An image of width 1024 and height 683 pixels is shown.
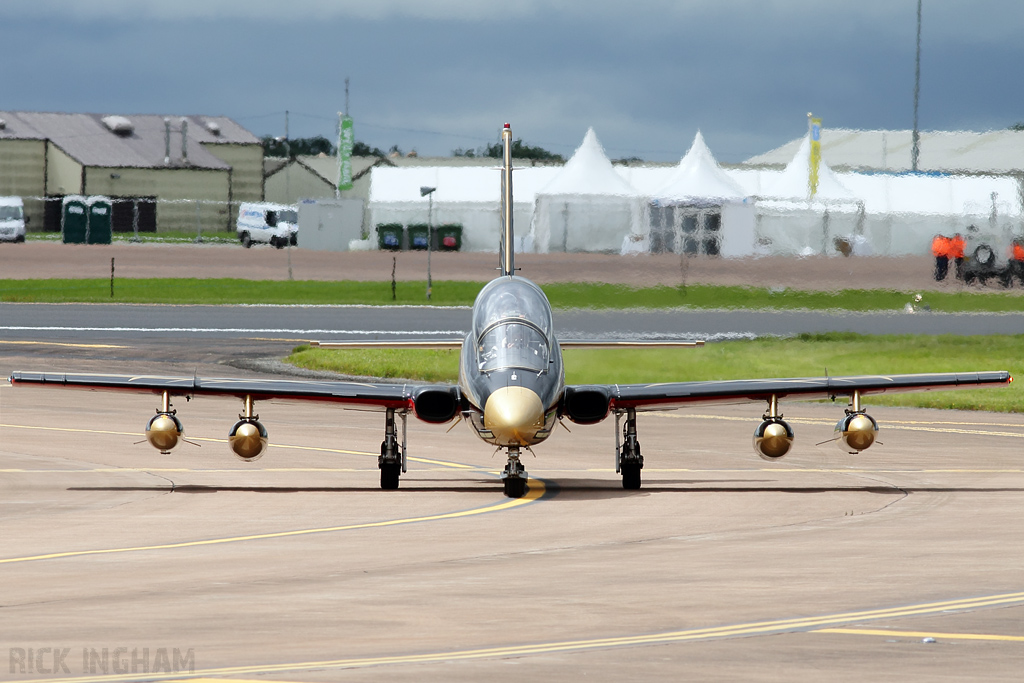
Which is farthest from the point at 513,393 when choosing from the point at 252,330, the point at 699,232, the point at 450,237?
the point at 450,237

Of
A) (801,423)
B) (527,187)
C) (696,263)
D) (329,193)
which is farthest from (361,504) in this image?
(329,193)

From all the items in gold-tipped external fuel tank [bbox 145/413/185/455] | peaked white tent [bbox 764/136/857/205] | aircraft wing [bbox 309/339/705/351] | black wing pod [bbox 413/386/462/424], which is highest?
peaked white tent [bbox 764/136/857/205]

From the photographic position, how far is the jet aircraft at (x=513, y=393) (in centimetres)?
2166

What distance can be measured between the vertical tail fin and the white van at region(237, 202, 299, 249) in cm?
8084

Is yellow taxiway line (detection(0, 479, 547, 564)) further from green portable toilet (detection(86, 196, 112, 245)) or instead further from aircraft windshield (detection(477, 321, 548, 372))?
green portable toilet (detection(86, 196, 112, 245))

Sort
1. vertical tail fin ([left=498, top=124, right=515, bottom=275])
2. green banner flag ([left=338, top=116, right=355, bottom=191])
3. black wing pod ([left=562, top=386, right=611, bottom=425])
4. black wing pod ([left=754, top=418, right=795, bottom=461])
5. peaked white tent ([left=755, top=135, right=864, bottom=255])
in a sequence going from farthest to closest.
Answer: green banner flag ([left=338, top=116, right=355, bottom=191]) < peaked white tent ([left=755, top=135, right=864, bottom=255]) < vertical tail fin ([left=498, top=124, right=515, bottom=275]) < black wing pod ([left=754, top=418, right=795, bottom=461]) < black wing pod ([left=562, top=386, right=611, bottom=425])

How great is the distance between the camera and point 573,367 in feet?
139

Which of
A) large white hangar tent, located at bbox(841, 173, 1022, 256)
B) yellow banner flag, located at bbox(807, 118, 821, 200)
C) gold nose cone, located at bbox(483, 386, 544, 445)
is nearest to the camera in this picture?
gold nose cone, located at bbox(483, 386, 544, 445)

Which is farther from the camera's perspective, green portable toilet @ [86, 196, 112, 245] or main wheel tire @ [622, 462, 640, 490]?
green portable toilet @ [86, 196, 112, 245]

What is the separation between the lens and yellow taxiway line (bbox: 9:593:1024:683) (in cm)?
1120

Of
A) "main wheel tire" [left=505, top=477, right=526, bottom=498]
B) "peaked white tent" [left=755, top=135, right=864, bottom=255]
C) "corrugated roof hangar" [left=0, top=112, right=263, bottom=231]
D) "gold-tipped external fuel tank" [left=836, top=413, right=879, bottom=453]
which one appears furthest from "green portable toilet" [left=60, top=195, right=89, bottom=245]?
"gold-tipped external fuel tank" [left=836, top=413, right=879, bottom=453]

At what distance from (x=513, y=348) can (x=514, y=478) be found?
206 centimetres

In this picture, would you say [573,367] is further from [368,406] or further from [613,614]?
[613,614]

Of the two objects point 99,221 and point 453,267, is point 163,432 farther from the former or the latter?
point 99,221
